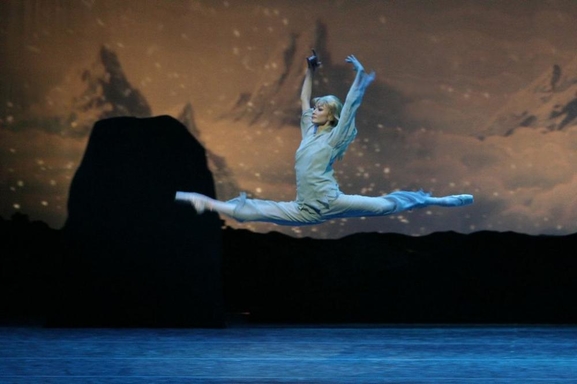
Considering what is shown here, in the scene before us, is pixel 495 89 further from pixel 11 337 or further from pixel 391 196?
pixel 11 337

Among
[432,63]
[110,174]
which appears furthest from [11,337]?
[432,63]

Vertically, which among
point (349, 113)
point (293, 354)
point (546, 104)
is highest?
point (546, 104)

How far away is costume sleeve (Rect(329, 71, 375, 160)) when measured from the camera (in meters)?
5.00

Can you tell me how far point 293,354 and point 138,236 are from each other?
209cm

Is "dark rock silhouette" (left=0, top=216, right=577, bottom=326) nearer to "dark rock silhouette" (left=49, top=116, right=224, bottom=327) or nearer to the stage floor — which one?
"dark rock silhouette" (left=49, top=116, right=224, bottom=327)

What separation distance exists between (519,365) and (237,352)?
67.6 inches

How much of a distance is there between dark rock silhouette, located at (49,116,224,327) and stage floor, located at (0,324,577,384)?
0.28m

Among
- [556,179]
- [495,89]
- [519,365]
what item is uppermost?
[495,89]

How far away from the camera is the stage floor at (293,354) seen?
17.1 feet

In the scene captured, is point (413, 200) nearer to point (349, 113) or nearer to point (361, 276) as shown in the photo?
point (349, 113)

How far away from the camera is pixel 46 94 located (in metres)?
7.68

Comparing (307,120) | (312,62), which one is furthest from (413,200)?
(312,62)

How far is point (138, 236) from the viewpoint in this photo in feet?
25.2

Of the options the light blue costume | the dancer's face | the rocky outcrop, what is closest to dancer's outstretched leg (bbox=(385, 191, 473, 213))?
the light blue costume
